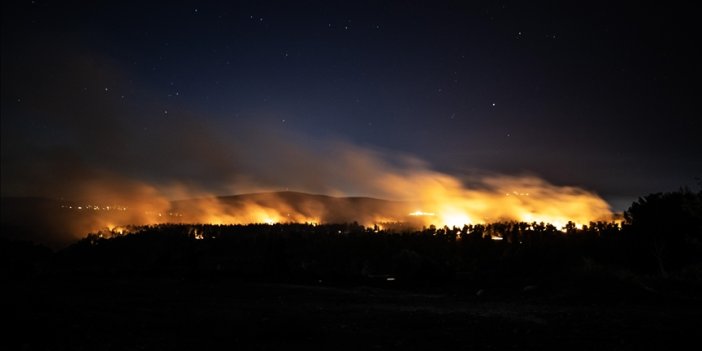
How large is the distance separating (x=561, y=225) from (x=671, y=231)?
94631 mm

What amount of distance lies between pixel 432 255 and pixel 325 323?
67270 mm

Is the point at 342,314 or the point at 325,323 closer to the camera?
the point at 325,323

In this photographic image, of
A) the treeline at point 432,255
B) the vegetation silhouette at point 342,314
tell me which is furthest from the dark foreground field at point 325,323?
the treeline at point 432,255

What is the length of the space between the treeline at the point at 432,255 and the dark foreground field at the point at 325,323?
12789 mm

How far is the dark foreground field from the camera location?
10.1m

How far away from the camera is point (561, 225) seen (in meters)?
131

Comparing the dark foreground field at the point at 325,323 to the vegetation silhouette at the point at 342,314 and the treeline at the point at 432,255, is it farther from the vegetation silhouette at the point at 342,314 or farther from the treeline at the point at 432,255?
the treeline at the point at 432,255

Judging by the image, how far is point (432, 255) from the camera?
78.1 meters

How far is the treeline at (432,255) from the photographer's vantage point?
36750 millimetres

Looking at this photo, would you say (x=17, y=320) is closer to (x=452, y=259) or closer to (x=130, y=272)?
(x=130, y=272)

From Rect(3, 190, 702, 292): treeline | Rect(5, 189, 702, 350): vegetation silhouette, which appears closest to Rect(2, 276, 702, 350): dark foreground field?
Rect(5, 189, 702, 350): vegetation silhouette

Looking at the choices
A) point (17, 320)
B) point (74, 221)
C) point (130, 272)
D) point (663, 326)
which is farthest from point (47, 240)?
point (663, 326)

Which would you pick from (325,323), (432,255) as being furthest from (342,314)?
(432,255)

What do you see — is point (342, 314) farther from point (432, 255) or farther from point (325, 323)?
point (432, 255)
